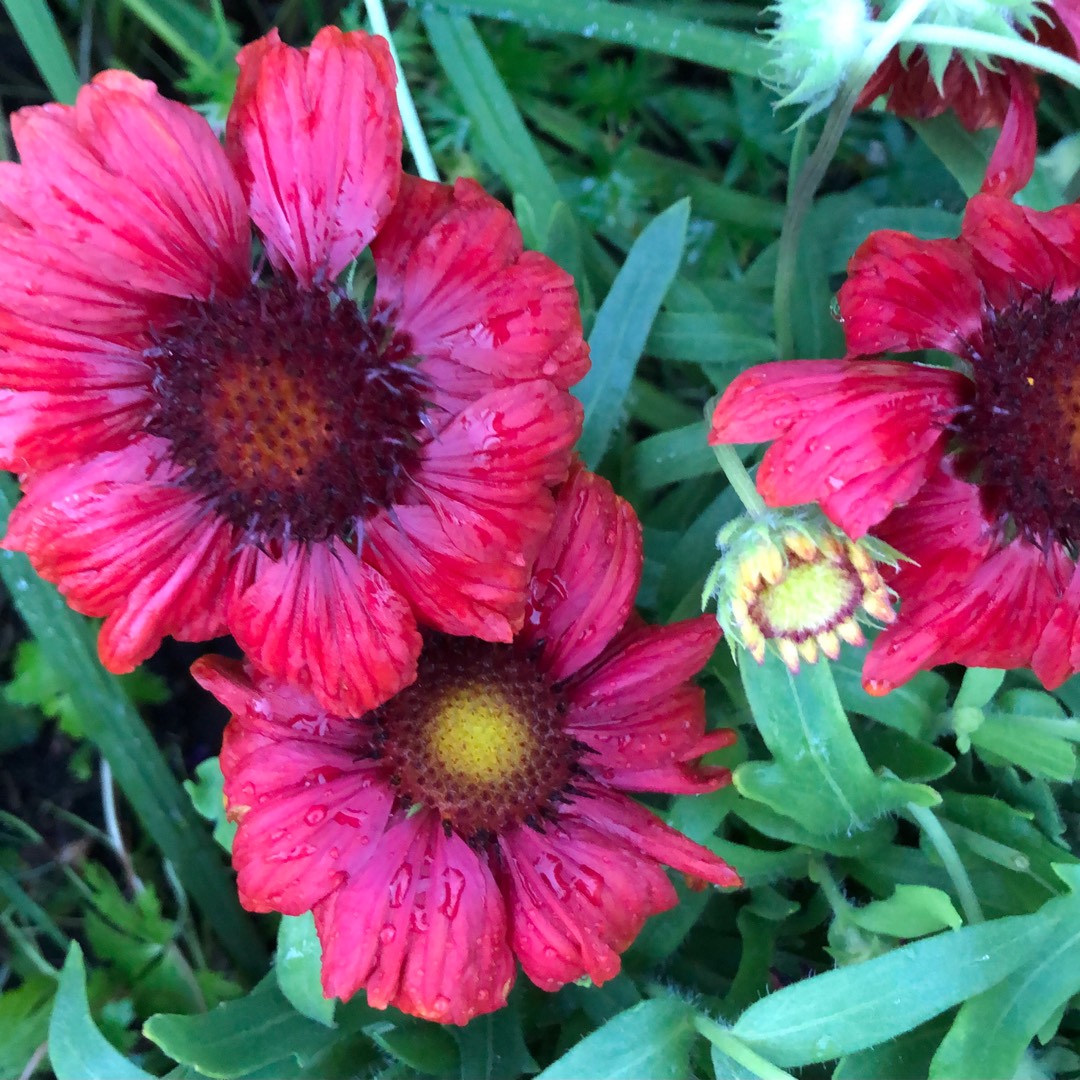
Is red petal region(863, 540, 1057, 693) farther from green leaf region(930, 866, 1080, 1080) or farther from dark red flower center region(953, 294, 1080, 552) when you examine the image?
green leaf region(930, 866, 1080, 1080)

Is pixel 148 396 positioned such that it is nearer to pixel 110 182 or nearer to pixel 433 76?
pixel 110 182

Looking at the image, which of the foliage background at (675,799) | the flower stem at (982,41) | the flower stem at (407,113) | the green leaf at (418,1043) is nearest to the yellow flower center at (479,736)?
the foliage background at (675,799)

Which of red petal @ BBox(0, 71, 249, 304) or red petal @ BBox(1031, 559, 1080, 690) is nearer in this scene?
red petal @ BBox(0, 71, 249, 304)

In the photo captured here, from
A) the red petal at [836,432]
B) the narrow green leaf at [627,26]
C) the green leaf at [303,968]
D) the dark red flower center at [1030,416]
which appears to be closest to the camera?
the red petal at [836,432]

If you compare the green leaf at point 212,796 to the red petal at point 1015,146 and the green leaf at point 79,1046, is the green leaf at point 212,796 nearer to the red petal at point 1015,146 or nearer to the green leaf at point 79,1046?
the green leaf at point 79,1046

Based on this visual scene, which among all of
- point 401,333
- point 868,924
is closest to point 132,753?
point 401,333

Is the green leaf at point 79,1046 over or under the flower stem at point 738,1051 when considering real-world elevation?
over

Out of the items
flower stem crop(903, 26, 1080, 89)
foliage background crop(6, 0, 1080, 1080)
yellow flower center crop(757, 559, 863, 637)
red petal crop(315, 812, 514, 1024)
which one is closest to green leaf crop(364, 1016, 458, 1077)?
foliage background crop(6, 0, 1080, 1080)
